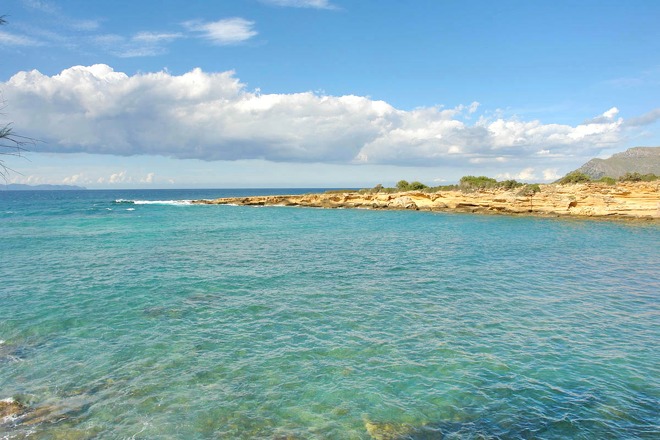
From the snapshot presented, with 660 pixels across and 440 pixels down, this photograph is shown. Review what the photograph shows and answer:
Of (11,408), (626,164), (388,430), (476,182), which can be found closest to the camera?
(388,430)

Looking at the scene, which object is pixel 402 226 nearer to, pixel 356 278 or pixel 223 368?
pixel 356 278

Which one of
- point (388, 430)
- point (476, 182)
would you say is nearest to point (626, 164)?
point (476, 182)

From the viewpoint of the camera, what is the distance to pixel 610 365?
11.0 m

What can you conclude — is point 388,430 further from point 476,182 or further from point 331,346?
point 476,182

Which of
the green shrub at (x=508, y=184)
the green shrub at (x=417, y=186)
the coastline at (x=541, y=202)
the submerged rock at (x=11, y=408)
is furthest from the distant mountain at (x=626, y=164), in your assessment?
the submerged rock at (x=11, y=408)

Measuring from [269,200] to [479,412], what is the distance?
81959 mm

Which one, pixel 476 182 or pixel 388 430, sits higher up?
pixel 476 182

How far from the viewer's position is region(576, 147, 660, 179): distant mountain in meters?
157

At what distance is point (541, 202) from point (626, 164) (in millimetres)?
149620

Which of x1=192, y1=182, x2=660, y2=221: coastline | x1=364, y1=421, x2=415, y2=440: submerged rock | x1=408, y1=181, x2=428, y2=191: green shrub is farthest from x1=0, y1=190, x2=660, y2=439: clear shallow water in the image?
x1=408, y1=181, x2=428, y2=191: green shrub

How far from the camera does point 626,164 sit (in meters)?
167

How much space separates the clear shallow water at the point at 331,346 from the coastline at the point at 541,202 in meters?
27.9

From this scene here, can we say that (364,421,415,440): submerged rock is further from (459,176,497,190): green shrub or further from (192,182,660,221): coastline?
(459,176,497,190): green shrub

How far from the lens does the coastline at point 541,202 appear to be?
163 feet
